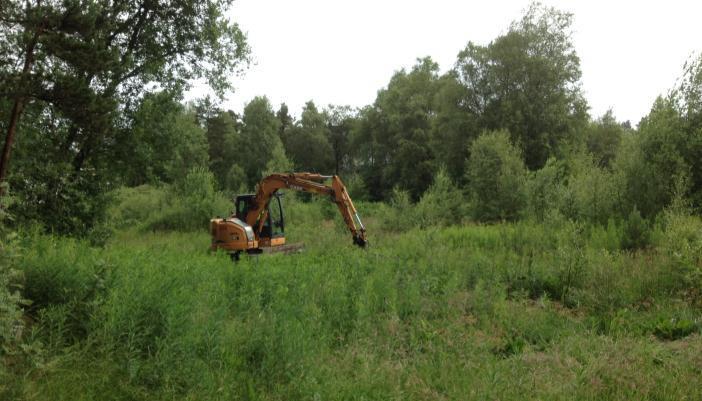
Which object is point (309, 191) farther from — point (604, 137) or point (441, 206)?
point (604, 137)

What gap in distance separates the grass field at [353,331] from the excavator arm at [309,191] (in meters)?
4.16

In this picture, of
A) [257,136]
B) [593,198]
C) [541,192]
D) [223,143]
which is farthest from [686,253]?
[223,143]

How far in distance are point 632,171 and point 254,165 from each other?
163 feet

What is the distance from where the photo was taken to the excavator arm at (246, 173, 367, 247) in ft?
47.4

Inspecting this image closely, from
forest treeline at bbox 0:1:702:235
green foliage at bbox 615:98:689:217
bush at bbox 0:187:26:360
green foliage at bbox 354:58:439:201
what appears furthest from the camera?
green foliage at bbox 354:58:439:201

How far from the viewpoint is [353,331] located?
21.9ft

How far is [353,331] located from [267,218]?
10.3 m

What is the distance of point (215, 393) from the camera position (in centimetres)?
455

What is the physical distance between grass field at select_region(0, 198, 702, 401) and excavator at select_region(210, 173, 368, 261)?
458 cm

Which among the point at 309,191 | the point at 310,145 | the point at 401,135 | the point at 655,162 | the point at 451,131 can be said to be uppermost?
the point at 310,145

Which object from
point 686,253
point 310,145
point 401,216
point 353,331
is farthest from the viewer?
point 310,145

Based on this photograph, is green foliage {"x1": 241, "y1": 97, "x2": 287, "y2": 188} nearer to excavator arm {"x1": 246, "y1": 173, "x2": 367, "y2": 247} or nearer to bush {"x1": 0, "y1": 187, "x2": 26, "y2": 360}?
excavator arm {"x1": 246, "y1": 173, "x2": 367, "y2": 247}

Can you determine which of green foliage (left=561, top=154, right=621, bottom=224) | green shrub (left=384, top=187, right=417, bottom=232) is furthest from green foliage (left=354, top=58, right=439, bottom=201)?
green foliage (left=561, top=154, right=621, bottom=224)

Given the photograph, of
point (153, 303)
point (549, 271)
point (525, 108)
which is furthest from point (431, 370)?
point (525, 108)
